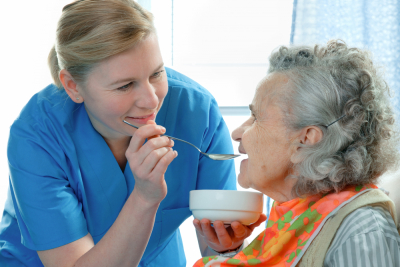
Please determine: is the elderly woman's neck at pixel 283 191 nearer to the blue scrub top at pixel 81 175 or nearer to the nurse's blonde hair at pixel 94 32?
the blue scrub top at pixel 81 175

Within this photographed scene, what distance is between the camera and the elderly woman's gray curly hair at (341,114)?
0.93 metres

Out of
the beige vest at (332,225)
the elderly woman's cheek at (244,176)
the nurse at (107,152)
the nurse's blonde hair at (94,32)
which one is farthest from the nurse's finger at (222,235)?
the nurse's blonde hair at (94,32)

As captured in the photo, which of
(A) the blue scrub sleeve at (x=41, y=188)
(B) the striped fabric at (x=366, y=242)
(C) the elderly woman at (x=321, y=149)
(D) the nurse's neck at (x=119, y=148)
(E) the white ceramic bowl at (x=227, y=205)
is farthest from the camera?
(D) the nurse's neck at (x=119, y=148)

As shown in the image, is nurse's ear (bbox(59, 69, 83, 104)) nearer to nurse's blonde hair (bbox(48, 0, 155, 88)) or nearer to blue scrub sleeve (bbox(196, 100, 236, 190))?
nurse's blonde hair (bbox(48, 0, 155, 88))

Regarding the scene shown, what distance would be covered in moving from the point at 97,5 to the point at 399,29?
195 centimetres

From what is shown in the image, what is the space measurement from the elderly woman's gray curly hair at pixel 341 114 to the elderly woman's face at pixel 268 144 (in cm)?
3

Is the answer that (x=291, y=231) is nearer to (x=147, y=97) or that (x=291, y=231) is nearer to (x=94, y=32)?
(x=147, y=97)

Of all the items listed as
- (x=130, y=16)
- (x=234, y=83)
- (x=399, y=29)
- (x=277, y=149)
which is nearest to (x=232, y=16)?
(x=234, y=83)

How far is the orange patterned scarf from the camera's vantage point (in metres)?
0.94

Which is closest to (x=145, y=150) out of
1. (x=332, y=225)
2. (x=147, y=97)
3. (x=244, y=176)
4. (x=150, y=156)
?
(x=150, y=156)

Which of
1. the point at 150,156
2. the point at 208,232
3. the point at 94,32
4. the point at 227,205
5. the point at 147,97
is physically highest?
the point at 94,32

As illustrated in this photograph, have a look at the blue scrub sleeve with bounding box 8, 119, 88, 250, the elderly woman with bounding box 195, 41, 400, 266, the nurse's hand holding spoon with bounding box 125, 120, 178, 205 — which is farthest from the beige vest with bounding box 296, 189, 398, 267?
the blue scrub sleeve with bounding box 8, 119, 88, 250

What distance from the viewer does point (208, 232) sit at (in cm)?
111

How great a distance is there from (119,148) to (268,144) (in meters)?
0.58
